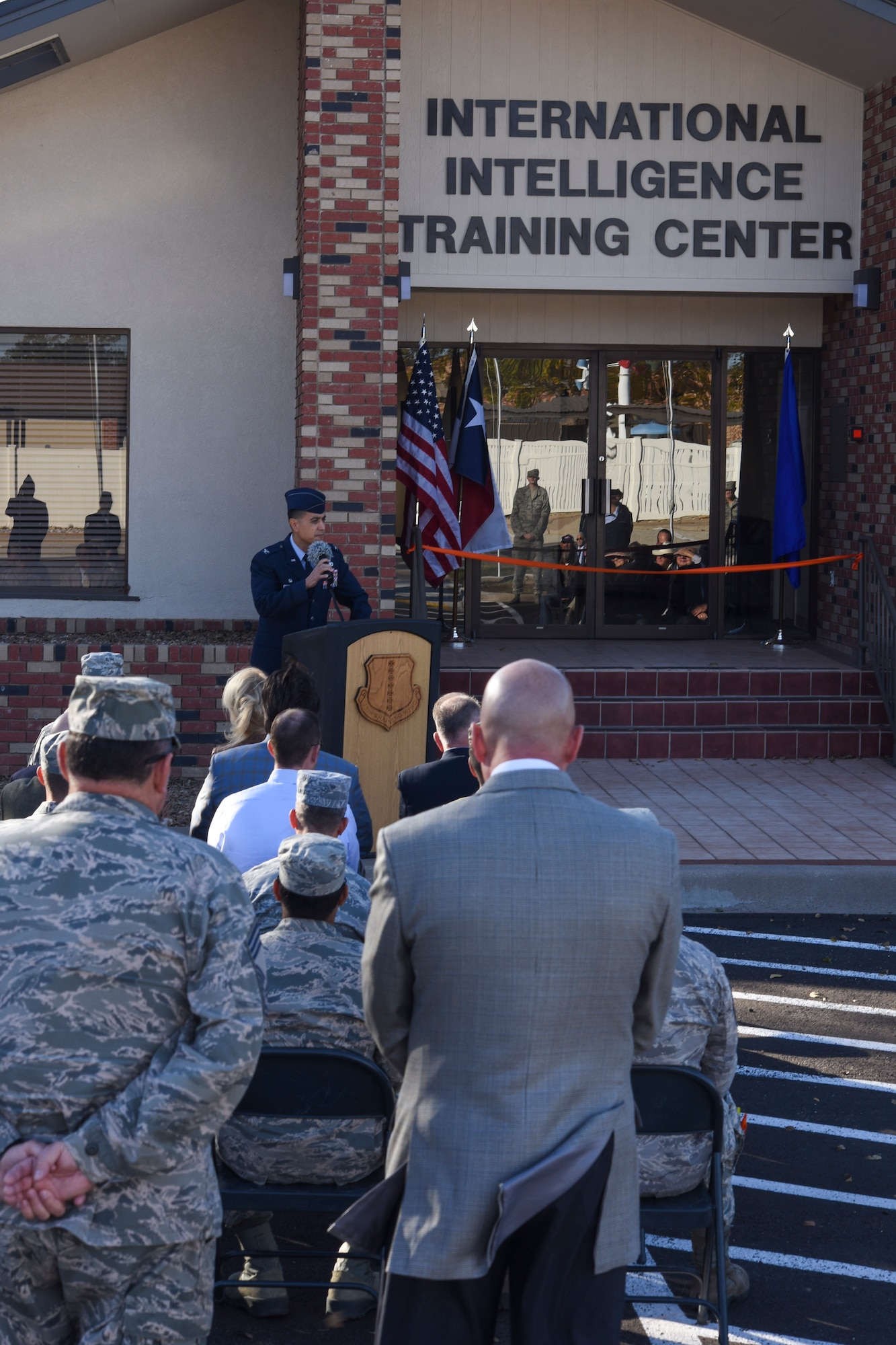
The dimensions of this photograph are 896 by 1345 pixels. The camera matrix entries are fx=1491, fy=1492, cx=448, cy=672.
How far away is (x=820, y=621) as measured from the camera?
1391 cm

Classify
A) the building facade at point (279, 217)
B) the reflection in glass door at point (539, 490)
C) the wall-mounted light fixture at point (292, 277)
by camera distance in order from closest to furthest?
the wall-mounted light fixture at point (292, 277), the building facade at point (279, 217), the reflection in glass door at point (539, 490)

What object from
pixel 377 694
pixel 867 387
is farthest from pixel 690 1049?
pixel 867 387

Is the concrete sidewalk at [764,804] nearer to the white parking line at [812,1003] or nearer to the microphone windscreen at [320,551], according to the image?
the white parking line at [812,1003]

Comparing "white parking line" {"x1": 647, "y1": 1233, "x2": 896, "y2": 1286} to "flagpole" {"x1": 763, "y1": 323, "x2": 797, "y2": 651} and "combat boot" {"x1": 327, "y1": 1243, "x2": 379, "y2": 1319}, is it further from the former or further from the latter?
"flagpole" {"x1": 763, "y1": 323, "x2": 797, "y2": 651}

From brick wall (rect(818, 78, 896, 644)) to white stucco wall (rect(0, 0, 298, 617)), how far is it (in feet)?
15.4

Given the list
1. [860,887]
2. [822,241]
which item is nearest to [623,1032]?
[860,887]

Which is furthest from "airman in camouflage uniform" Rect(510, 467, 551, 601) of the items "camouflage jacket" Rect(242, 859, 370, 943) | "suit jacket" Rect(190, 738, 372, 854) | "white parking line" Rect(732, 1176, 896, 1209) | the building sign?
"camouflage jacket" Rect(242, 859, 370, 943)

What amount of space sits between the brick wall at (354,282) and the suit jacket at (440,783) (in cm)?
472

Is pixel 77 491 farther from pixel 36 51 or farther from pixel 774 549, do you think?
pixel 774 549

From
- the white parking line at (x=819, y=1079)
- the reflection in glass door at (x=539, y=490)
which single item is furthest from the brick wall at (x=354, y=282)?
the white parking line at (x=819, y=1079)

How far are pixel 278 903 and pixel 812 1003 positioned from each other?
10.9 feet

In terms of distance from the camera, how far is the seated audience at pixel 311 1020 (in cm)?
367

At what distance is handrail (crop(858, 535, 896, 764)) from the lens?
37.5 feet

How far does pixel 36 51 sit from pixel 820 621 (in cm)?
822
